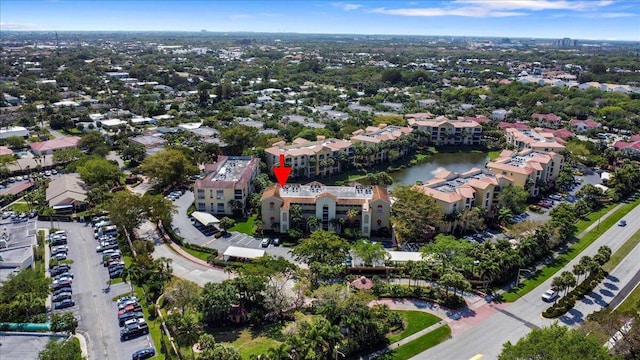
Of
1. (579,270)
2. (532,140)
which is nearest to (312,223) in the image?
(579,270)

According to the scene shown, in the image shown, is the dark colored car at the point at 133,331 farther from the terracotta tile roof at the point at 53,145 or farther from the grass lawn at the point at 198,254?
the terracotta tile roof at the point at 53,145

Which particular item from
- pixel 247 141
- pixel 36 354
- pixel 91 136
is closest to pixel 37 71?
pixel 91 136

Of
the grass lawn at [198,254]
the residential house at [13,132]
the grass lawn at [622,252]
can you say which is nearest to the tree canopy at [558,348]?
the grass lawn at [622,252]

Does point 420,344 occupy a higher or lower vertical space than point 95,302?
lower

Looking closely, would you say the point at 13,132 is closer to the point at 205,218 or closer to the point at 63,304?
the point at 205,218

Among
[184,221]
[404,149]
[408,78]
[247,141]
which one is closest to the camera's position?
[184,221]

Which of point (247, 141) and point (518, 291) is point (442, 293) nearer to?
point (518, 291)
